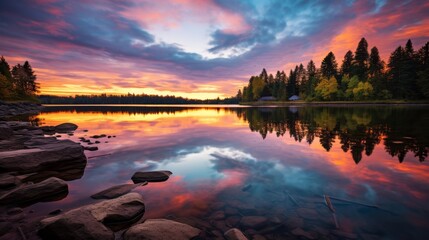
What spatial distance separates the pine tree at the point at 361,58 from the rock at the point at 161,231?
353 feet

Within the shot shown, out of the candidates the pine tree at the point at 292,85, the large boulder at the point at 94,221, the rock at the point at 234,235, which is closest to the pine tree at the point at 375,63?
the pine tree at the point at 292,85

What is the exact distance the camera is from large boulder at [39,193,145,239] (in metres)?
4.20

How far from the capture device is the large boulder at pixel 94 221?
4.20 meters

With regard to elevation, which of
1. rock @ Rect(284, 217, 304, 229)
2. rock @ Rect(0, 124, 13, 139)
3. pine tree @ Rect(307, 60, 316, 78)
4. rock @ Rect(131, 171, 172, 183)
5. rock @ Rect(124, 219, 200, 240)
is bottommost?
rock @ Rect(131, 171, 172, 183)

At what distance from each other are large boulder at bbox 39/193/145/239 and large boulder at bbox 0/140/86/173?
5.15 m

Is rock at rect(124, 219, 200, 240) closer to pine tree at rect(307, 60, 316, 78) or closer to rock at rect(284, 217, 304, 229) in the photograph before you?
rock at rect(284, 217, 304, 229)

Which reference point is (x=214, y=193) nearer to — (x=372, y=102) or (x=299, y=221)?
(x=299, y=221)

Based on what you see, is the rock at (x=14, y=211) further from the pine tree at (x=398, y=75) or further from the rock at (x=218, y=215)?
the pine tree at (x=398, y=75)

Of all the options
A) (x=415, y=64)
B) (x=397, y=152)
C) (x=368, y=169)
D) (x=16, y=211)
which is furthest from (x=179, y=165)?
(x=415, y=64)

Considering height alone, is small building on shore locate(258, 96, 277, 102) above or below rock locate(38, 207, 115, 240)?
above

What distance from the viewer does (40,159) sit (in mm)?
8844

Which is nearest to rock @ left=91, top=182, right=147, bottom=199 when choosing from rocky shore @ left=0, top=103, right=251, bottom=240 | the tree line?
rocky shore @ left=0, top=103, right=251, bottom=240

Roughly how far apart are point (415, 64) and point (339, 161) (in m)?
96.6

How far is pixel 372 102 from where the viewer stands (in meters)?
74.5
